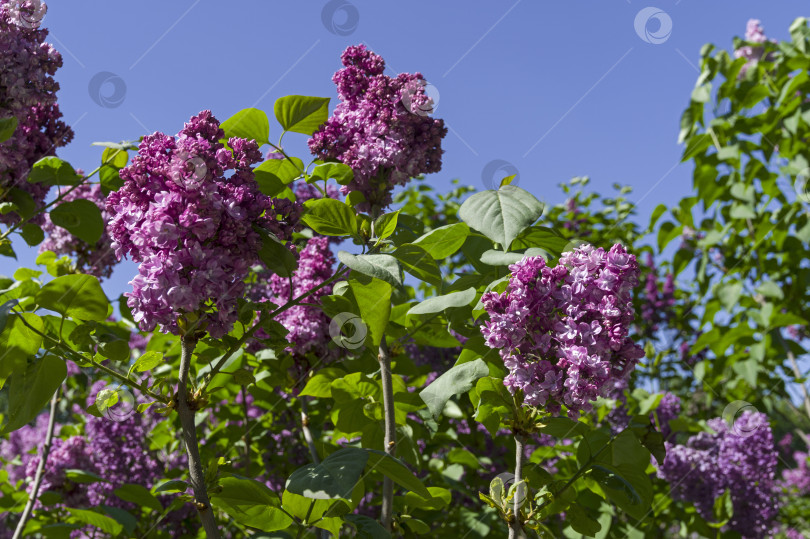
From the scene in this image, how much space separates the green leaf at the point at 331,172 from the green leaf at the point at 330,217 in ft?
0.40

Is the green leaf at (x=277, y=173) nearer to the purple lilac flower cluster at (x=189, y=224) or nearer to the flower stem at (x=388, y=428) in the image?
the purple lilac flower cluster at (x=189, y=224)

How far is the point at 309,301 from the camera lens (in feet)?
6.02

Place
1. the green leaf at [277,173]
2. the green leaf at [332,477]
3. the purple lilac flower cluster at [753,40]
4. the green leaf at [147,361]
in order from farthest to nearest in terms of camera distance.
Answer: the purple lilac flower cluster at [753,40], the green leaf at [277,173], the green leaf at [147,361], the green leaf at [332,477]

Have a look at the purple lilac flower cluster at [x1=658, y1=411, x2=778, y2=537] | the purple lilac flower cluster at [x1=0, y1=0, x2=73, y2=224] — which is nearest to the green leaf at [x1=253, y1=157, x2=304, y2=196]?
the purple lilac flower cluster at [x1=0, y1=0, x2=73, y2=224]

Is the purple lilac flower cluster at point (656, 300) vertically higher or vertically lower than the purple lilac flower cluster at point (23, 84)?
higher

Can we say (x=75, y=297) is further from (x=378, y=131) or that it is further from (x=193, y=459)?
(x=378, y=131)

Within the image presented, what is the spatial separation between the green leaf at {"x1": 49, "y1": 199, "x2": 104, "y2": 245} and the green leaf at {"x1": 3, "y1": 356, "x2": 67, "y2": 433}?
0.66 meters

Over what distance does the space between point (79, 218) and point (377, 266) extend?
1028 mm

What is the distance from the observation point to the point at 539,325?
1116mm

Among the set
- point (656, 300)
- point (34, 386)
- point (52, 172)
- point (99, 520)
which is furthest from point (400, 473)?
point (656, 300)

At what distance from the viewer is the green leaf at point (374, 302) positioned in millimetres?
1228

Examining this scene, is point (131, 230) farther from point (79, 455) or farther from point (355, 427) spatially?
point (79, 455)

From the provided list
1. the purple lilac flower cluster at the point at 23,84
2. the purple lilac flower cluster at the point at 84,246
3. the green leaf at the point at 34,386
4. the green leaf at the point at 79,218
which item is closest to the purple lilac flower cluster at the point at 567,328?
the green leaf at the point at 34,386

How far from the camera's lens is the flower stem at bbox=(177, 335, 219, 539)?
39.2 inches
